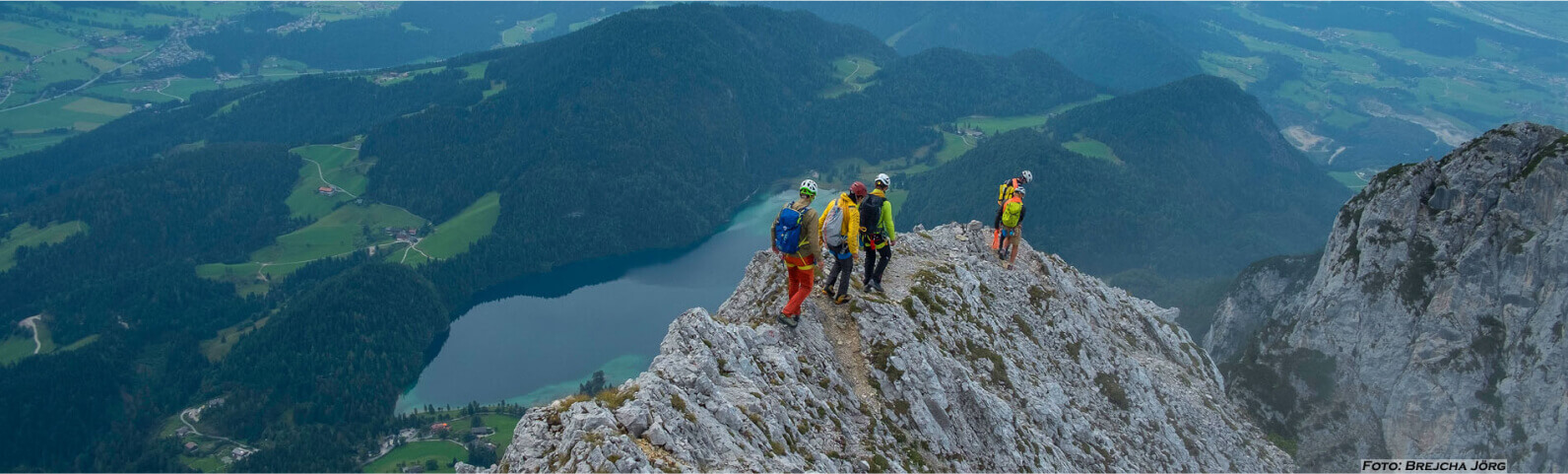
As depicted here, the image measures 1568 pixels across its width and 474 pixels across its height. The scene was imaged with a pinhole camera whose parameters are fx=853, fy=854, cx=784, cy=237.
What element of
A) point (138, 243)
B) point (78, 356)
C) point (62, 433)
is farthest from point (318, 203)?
point (62, 433)

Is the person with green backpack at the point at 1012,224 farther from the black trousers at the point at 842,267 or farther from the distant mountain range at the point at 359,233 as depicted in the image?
the distant mountain range at the point at 359,233

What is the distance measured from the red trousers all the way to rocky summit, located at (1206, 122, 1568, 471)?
40659mm

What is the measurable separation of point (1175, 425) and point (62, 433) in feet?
410

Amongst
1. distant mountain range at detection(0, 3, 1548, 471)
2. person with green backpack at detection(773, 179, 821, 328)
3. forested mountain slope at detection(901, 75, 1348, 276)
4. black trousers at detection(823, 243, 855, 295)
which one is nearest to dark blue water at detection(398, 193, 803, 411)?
distant mountain range at detection(0, 3, 1548, 471)

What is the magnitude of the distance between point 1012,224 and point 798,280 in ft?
53.8

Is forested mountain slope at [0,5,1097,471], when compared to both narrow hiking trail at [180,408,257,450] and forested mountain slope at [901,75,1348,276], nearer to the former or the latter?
narrow hiking trail at [180,408,257,450]

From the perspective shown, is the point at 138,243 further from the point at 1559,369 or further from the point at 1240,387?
the point at 1559,369

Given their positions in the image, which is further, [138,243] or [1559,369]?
[138,243]

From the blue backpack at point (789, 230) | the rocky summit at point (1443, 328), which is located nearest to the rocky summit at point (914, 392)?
the blue backpack at point (789, 230)

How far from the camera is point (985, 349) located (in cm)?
3097

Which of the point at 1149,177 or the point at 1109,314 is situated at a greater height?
the point at 1109,314

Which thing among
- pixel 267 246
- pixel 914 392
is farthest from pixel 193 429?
pixel 914 392

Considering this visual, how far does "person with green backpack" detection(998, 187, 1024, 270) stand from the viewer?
35.8m

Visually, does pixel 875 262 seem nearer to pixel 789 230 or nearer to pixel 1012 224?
pixel 789 230
